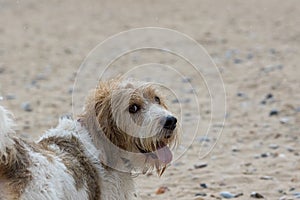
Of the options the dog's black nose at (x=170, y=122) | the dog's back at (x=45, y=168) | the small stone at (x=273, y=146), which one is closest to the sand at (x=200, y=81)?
the small stone at (x=273, y=146)

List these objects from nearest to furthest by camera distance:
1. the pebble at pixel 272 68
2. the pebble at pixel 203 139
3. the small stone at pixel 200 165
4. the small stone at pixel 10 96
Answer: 1. the small stone at pixel 200 165
2. the pebble at pixel 203 139
3. the small stone at pixel 10 96
4. the pebble at pixel 272 68

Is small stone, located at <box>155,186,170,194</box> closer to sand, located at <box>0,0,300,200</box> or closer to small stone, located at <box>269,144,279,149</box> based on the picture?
sand, located at <box>0,0,300,200</box>

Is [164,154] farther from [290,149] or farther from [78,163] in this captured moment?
[290,149]

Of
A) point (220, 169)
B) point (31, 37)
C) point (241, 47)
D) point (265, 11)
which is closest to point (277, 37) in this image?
point (241, 47)

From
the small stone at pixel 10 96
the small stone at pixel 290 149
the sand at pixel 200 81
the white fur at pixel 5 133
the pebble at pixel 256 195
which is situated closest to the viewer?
the white fur at pixel 5 133

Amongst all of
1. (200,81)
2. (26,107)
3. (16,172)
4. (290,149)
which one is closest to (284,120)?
(290,149)

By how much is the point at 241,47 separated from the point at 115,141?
989cm

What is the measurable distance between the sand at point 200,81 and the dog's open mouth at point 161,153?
4.30 ft

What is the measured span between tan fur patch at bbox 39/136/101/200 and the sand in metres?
1.64

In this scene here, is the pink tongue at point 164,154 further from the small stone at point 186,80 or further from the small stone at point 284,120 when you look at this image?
the small stone at point 186,80

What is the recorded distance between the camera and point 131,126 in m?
5.14

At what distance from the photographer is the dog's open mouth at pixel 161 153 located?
517cm

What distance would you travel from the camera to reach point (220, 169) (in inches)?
288

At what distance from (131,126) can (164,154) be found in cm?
31
